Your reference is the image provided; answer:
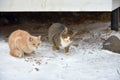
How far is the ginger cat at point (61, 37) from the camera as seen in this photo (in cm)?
485

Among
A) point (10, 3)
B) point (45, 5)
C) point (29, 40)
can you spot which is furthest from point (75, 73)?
point (10, 3)

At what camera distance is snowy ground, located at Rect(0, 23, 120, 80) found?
13.6 ft

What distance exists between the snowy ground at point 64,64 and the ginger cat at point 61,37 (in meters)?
0.14

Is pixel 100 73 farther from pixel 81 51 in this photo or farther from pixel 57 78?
pixel 81 51

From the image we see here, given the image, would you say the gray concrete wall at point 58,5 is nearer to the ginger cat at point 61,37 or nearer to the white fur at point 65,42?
the ginger cat at point 61,37

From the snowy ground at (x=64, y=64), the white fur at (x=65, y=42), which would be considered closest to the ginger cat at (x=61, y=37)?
the white fur at (x=65, y=42)

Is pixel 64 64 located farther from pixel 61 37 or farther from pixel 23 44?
pixel 23 44

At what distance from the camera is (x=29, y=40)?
15.2ft

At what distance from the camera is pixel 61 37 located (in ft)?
16.0

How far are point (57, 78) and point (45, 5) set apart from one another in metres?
1.72

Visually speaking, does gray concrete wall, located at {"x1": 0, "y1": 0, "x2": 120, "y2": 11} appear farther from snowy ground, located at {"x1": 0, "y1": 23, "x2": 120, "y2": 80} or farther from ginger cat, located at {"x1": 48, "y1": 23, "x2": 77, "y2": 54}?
snowy ground, located at {"x1": 0, "y1": 23, "x2": 120, "y2": 80}

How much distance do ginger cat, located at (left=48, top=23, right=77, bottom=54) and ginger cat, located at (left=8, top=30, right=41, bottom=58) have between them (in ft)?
1.25

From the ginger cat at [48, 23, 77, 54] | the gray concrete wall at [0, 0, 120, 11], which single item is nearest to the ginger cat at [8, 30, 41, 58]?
the ginger cat at [48, 23, 77, 54]

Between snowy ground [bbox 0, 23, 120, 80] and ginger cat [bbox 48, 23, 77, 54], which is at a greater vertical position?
ginger cat [bbox 48, 23, 77, 54]
